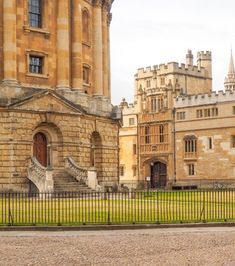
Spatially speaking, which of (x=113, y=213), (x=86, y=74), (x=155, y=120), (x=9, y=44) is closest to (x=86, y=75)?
(x=86, y=74)

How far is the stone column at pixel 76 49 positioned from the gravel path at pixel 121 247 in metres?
30.9

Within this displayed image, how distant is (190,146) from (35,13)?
118 feet

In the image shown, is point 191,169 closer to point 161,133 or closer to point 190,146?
point 190,146

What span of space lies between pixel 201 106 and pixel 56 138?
3524 cm

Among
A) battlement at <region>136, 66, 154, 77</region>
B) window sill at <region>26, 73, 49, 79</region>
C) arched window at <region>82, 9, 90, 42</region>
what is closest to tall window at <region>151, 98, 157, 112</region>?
battlement at <region>136, 66, 154, 77</region>

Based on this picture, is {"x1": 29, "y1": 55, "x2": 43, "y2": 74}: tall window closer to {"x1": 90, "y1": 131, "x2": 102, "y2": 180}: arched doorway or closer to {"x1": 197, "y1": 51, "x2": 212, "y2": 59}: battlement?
{"x1": 90, "y1": 131, "x2": 102, "y2": 180}: arched doorway

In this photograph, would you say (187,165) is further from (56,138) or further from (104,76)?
(56,138)

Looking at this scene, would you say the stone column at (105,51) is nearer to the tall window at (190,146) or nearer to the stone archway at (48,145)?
the stone archway at (48,145)

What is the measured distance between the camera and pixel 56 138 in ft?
173

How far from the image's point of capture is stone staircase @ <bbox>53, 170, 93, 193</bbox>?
48106 mm

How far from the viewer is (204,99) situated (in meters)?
84.3

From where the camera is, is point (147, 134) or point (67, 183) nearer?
point (67, 183)

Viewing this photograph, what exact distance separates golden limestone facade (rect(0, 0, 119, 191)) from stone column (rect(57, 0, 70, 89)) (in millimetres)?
78

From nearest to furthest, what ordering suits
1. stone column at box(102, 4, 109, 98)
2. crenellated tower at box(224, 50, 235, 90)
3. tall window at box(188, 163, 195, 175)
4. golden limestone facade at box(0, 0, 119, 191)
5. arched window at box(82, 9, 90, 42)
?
golden limestone facade at box(0, 0, 119, 191), arched window at box(82, 9, 90, 42), stone column at box(102, 4, 109, 98), tall window at box(188, 163, 195, 175), crenellated tower at box(224, 50, 235, 90)
